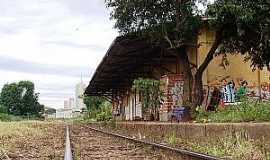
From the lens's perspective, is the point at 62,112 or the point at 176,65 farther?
the point at 62,112

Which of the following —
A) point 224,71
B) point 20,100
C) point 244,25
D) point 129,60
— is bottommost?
point 224,71

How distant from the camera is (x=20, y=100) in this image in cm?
12888

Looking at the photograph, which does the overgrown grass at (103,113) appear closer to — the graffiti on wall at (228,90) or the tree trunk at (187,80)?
the graffiti on wall at (228,90)

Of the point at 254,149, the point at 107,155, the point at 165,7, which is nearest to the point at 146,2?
the point at 165,7

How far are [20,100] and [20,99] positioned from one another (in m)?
0.25

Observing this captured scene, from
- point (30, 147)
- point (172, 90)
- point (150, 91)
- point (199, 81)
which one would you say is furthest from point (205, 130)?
point (172, 90)

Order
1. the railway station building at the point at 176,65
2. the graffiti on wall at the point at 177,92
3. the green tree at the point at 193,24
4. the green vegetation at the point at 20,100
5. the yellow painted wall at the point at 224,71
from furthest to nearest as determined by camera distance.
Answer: the green vegetation at the point at 20,100 < the graffiti on wall at the point at 177,92 < the yellow painted wall at the point at 224,71 < the railway station building at the point at 176,65 < the green tree at the point at 193,24

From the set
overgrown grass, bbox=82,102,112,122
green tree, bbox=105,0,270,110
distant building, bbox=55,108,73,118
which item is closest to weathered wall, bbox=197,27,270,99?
green tree, bbox=105,0,270,110

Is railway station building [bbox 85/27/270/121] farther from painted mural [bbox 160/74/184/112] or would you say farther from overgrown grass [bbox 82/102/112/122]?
overgrown grass [bbox 82/102/112/122]

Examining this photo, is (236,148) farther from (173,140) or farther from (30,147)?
(30,147)

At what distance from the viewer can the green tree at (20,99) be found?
125438 millimetres

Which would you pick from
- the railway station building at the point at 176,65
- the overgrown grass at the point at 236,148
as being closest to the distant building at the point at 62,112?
the railway station building at the point at 176,65

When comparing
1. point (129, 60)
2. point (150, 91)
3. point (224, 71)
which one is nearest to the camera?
point (150, 91)

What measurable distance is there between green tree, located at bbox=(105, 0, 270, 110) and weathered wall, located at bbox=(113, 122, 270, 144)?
13.0 feet
